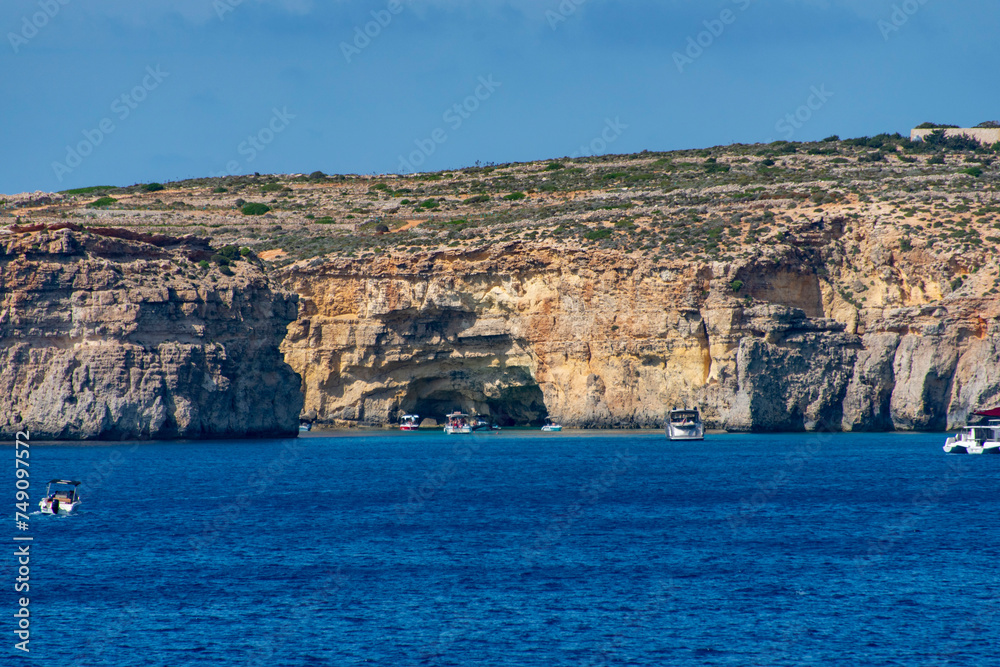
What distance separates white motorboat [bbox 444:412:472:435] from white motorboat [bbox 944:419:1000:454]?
37.1m

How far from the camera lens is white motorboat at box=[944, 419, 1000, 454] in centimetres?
6275

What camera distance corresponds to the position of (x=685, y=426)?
72.9 meters

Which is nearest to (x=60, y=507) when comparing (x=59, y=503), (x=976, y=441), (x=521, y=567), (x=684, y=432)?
(x=59, y=503)

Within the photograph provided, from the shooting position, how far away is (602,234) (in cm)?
8344

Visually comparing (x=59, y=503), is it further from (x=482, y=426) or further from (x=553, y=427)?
(x=482, y=426)

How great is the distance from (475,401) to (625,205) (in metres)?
20.5

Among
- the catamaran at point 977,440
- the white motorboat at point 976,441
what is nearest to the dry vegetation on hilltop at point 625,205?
the catamaran at point 977,440

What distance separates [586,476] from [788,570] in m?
22.2

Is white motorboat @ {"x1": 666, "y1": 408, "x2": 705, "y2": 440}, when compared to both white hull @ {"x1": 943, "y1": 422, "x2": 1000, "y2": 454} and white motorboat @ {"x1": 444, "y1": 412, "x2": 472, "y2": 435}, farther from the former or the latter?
white motorboat @ {"x1": 444, "y1": 412, "x2": 472, "y2": 435}

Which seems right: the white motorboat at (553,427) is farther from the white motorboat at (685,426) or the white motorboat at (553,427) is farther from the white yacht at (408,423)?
the white motorboat at (685,426)

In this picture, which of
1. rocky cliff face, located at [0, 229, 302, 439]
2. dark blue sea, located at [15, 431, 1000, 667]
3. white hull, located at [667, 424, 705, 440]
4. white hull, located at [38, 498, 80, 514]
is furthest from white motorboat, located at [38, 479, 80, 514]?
white hull, located at [667, 424, 705, 440]

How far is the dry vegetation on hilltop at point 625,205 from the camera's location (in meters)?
81.4

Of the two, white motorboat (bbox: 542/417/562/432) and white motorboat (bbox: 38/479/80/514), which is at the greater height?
white motorboat (bbox: 542/417/562/432)

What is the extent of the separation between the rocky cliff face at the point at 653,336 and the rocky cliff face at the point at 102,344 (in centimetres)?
1872
